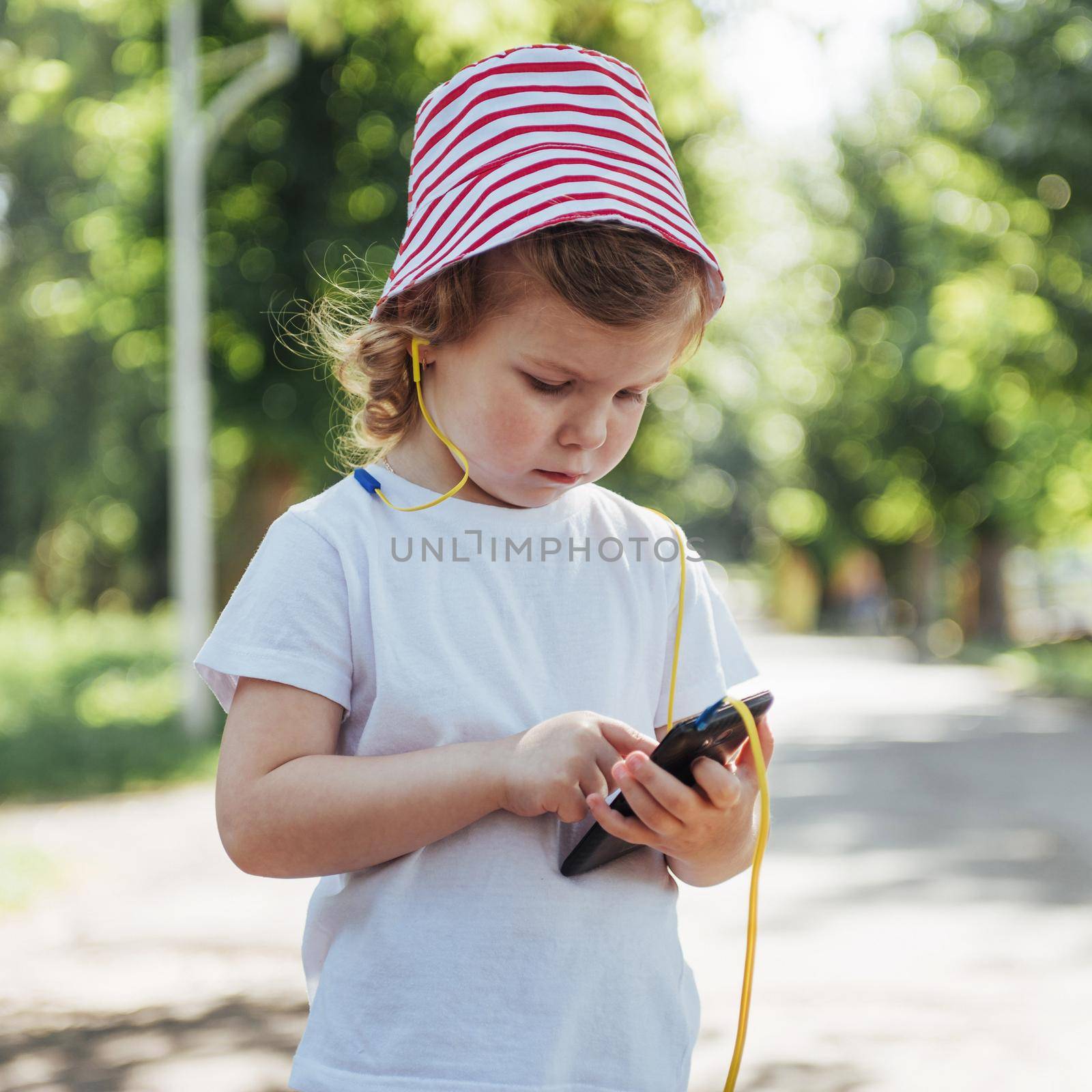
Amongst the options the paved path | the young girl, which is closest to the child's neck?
the young girl

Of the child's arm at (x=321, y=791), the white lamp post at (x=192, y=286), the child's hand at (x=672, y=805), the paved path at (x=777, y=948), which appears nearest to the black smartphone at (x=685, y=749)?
the child's hand at (x=672, y=805)

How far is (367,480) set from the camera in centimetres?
153

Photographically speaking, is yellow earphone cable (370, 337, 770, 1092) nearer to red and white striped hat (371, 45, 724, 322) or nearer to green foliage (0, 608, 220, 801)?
red and white striped hat (371, 45, 724, 322)

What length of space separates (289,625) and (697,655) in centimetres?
51

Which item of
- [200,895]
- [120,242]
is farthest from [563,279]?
[120,242]

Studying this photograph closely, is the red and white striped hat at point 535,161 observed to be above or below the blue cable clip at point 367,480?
above

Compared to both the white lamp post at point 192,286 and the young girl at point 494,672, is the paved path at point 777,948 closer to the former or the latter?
the white lamp post at point 192,286

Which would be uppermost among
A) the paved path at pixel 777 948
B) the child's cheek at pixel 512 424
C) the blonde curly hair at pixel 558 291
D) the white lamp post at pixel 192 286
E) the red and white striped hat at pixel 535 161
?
the white lamp post at pixel 192 286

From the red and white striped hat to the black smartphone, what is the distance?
0.50 meters

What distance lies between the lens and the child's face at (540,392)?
1.42 metres

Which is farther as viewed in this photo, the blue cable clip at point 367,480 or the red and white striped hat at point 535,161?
the blue cable clip at point 367,480

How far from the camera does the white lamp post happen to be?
35.8 feet

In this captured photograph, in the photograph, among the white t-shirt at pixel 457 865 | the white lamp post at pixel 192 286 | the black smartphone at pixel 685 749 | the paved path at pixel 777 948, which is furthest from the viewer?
the white lamp post at pixel 192 286

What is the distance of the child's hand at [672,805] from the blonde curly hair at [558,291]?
1.48 ft
